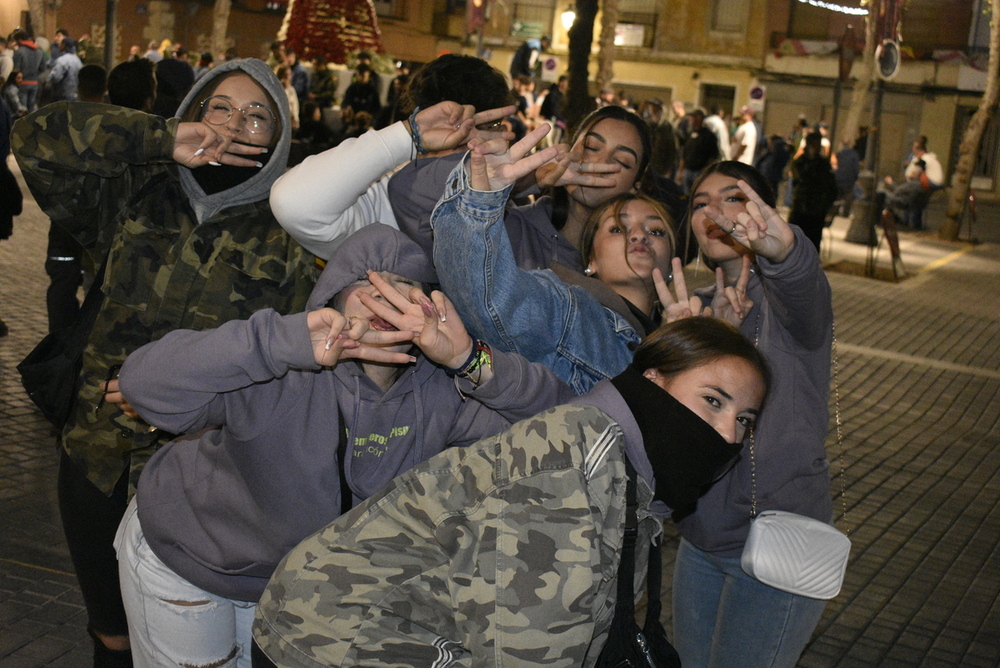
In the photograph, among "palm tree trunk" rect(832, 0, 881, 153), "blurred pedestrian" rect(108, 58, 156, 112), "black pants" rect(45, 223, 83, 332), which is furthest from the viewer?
"palm tree trunk" rect(832, 0, 881, 153)

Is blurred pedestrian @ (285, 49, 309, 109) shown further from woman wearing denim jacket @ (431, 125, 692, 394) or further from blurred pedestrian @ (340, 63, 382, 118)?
woman wearing denim jacket @ (431, 125, 692, 394)

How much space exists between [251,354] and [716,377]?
0.99m

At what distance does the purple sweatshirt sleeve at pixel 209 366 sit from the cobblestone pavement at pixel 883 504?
7.03 ft

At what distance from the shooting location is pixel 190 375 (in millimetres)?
2285

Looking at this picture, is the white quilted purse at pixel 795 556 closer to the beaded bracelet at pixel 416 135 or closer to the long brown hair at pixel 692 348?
the long brown hair at pixel 692 348

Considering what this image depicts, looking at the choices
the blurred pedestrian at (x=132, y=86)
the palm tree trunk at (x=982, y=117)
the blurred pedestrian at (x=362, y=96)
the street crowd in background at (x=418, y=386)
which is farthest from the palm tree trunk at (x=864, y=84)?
the street crowd in background at (x=418, y=386)

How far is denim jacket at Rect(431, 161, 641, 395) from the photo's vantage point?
2318 mm

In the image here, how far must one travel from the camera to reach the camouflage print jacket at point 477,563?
6.17 feet

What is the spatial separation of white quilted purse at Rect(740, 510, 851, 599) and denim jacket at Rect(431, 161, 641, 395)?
55cm

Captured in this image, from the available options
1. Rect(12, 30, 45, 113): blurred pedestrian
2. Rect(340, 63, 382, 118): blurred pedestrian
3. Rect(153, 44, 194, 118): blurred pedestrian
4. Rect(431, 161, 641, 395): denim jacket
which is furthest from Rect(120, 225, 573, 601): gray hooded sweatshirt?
Rect(12, 30, 45, 113): blurred pedestrian

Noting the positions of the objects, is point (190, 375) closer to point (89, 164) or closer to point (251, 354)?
point (251, 354)

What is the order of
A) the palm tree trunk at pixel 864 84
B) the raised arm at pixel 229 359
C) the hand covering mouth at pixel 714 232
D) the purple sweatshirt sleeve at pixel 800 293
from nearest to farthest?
the raised arm at pixel 229 359
the purple sweatshirt sleeve at pixel 800 293
the hand covering mouth at pixel 714 232
the palm tree trunk at pixel 864 84

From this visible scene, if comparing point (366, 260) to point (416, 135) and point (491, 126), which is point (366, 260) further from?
point (491, 126)

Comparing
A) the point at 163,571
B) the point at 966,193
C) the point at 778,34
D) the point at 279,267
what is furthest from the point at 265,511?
the point at 778,34
